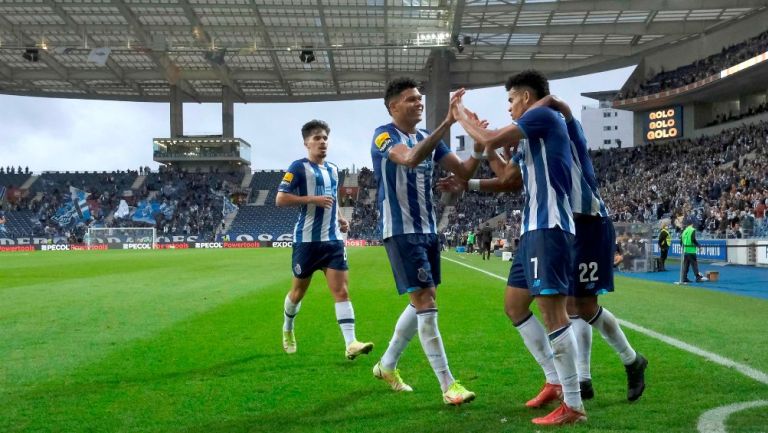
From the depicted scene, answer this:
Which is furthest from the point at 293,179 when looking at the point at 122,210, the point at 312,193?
the point at 122,210

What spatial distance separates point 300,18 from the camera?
46969mm

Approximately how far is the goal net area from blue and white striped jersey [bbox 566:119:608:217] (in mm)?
54987

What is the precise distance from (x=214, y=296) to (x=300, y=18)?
120 ft

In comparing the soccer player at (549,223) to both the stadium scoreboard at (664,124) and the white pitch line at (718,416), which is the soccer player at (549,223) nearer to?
the white pitch line at (718,416)

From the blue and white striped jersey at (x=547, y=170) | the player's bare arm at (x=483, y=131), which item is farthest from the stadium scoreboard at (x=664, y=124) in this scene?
the player's bare arm at (x=483, y=131)

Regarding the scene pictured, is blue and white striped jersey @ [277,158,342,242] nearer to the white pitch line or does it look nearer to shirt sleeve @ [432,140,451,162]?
shirt sleeve @ [432,140,451,162]

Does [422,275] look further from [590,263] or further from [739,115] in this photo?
[739,115]

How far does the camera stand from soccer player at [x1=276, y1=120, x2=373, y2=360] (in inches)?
285

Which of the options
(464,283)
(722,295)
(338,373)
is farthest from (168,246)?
(338,373)

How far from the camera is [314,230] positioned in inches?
288

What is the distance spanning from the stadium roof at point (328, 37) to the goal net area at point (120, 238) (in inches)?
524

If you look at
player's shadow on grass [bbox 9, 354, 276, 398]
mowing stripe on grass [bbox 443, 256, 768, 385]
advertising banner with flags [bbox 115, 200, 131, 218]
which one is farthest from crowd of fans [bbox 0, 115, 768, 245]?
player's shadow on grass [bbox 9, 354, 276, 398]

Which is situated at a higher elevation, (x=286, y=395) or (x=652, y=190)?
(x=652, y=190)

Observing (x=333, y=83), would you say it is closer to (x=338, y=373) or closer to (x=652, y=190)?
(x=652, y=190)
